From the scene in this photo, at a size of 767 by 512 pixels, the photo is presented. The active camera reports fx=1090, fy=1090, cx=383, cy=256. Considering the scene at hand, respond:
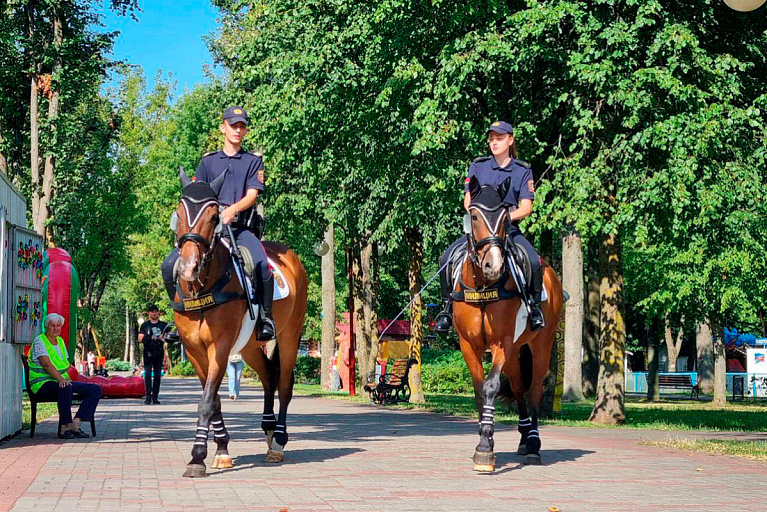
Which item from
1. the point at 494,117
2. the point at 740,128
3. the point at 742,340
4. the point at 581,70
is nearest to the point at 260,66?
the point at 494,117

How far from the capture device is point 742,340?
224 ft

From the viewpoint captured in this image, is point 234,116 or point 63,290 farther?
point 63,290

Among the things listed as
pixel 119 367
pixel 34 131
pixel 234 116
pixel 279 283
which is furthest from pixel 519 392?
pixel 119 367

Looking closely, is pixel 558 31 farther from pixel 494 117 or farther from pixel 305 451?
pixel 305 451

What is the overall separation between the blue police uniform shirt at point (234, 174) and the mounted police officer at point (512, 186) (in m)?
2.34

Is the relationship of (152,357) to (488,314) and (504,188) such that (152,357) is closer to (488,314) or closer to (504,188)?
(488,314)

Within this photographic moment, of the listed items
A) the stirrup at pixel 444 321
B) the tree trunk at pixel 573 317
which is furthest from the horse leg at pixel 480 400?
the tree trunk at pixel 573 317

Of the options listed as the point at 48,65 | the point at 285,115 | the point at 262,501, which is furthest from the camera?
the point at 48,65

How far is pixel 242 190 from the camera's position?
1209 centimetres

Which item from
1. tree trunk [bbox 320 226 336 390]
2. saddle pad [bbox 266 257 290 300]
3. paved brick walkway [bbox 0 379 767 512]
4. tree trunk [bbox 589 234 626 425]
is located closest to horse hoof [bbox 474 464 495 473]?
paved brick walkway [bbox 0 379 767 512]

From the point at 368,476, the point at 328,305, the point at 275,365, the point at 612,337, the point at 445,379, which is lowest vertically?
the point at 445,379

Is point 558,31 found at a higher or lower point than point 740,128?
higher

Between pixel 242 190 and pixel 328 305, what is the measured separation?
3163 centimetres

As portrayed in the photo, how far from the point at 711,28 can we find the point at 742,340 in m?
50.9
